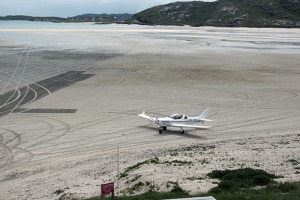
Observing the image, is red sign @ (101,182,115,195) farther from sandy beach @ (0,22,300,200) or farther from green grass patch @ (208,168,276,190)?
green grass patch @ (208,168,276,190)

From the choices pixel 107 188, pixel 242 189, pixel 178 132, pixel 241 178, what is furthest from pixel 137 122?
pixel 107 188

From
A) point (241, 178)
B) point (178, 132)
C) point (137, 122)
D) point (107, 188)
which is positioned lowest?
point (178, 132)

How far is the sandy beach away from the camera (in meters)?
22.0

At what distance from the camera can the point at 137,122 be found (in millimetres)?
36500

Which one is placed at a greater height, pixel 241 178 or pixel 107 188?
pixel 107 188

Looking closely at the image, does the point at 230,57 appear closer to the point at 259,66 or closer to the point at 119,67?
the point at 259,66

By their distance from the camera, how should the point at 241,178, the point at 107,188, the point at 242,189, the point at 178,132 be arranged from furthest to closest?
the point at 178,132 → the point at 241,178 → the point at 242,189 → the point at 107,188

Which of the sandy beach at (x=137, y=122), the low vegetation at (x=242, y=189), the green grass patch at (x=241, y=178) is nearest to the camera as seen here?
the low vegetation at (x=242, y=189)

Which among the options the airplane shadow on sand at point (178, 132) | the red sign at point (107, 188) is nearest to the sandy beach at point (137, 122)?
the airplane shadow on sand at point (178, 132)

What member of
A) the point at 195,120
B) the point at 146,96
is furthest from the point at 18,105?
the point at 195,120

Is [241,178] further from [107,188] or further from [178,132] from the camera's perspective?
[178,132]

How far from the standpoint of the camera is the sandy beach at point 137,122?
2202 cm

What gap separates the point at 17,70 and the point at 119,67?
16.4 meters

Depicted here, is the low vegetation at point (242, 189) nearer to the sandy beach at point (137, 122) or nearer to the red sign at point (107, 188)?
the sandy beach at point (137, 122)
